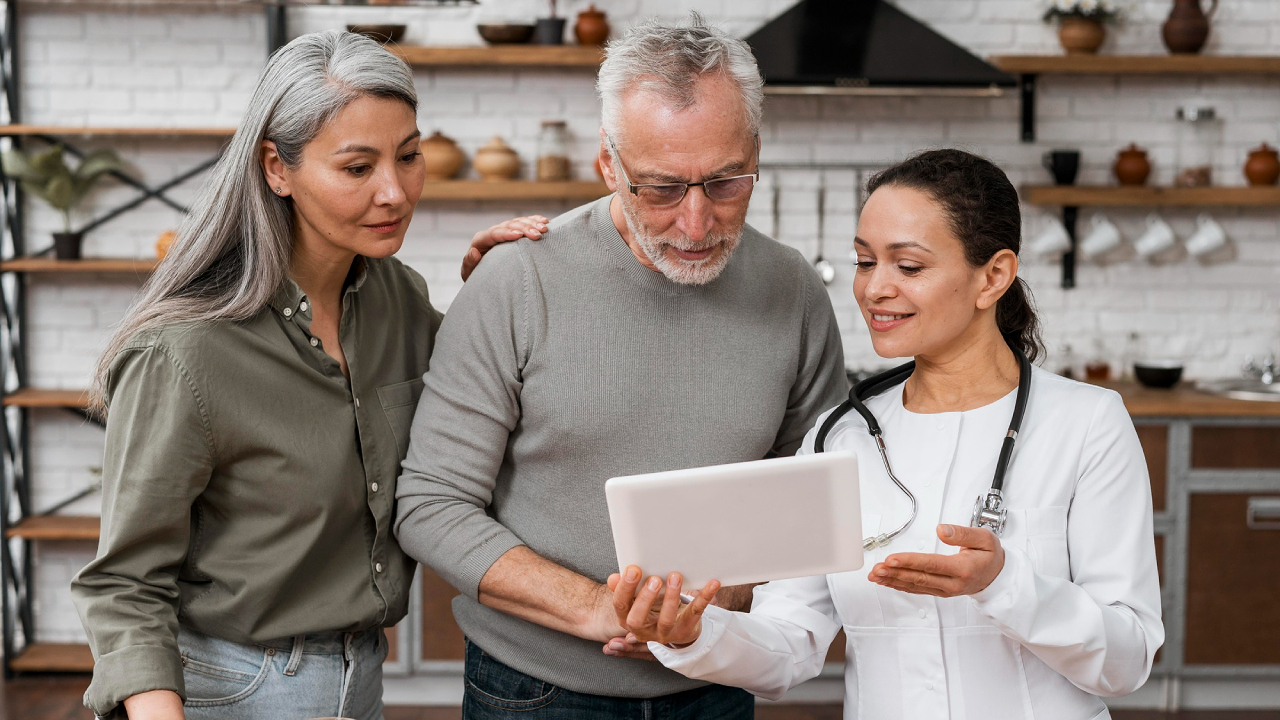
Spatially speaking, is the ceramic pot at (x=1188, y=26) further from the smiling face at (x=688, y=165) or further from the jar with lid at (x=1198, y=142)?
the smiling face at (x=688, y=165)

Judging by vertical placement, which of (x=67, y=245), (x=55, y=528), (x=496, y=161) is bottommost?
(x=55, y=528)

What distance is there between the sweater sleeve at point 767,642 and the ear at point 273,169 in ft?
2.71

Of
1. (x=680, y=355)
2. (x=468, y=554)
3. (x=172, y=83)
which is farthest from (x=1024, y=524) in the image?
(x=172, y=83)

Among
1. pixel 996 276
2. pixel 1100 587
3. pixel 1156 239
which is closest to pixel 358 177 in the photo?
pixel 996 276

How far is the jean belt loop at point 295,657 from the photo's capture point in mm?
1555

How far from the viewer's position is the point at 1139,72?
13.9 ft

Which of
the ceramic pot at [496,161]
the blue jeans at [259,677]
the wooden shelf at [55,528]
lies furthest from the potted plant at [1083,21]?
the wooden shelf at [55,528]

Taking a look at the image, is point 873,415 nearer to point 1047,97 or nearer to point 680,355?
point 680,355

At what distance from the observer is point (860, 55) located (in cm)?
377

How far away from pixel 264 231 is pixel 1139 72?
12.3ft

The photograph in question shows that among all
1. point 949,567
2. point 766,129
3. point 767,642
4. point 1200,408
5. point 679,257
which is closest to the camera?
point 949,567

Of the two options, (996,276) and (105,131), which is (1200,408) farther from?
(105,131)

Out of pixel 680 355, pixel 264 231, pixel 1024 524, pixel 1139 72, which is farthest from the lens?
pixel 1139 72

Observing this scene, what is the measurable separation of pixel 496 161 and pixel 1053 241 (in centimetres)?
221
